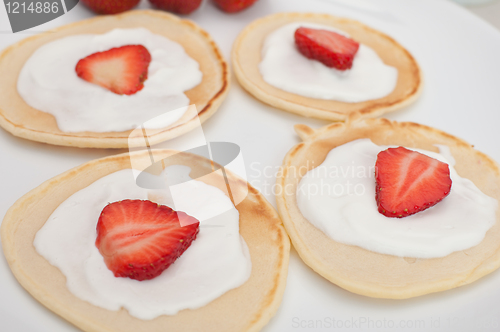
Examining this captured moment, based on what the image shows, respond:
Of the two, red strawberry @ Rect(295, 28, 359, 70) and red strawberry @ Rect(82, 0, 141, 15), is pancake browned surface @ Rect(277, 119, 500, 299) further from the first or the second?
red strawberry @ Rect(82, 0, 141, 15)

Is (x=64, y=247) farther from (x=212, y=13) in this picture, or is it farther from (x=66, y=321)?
(x=212, y=13)

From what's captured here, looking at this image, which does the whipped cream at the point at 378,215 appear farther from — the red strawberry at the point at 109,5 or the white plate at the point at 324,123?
the red strawberry at the point at 109,5

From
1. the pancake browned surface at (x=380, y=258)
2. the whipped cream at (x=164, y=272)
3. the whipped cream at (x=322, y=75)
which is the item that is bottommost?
the pancake browned surface at (x=380, y=258)

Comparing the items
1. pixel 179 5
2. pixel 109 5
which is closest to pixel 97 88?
pixel 109 5

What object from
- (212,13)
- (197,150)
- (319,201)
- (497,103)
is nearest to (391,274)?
(319,201)

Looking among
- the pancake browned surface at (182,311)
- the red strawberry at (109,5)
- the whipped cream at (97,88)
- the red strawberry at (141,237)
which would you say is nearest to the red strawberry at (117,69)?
the whipped cream at (97,88)

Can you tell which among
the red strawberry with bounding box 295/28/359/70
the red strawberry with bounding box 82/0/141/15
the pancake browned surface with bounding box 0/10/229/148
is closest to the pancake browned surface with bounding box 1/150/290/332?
the pancake browned surface with bounding box 0/10/229/148
